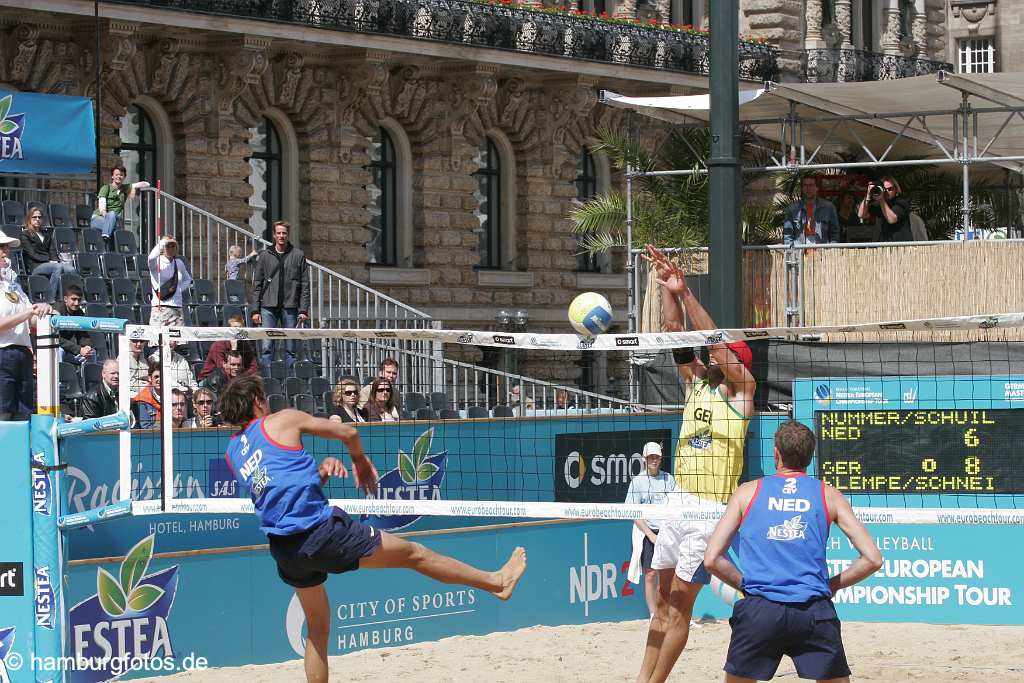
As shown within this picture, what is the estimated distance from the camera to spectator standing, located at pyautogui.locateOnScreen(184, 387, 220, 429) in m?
13.5

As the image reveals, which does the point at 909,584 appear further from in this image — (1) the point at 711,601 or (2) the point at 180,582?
(2) the point at 180,582

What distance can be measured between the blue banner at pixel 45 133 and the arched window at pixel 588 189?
14.2 meters

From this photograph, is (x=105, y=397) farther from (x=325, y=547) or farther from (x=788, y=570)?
(x=788, y=570)

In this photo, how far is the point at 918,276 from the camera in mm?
16719

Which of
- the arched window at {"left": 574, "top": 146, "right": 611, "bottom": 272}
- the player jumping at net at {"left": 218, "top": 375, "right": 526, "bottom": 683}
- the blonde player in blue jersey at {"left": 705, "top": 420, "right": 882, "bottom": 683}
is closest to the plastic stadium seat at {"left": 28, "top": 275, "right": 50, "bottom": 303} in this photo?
the player jumping at net at {"left": 218, "top": 375, "right": 526, "bottom": 683}

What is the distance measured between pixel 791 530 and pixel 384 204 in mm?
22890

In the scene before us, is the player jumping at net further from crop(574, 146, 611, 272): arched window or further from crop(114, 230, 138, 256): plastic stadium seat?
crop(574, 146, 611, 272): arched window

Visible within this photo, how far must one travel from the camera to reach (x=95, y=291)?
17656 millimetres

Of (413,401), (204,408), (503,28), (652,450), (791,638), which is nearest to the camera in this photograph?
(791,638)

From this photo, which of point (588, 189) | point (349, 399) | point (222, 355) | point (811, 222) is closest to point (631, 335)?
point (349, 399)

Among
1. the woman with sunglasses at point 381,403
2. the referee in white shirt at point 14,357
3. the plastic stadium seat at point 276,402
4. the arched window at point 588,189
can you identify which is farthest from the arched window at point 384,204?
the referee in white shirt at point 14,357

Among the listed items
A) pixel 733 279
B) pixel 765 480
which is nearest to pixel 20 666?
pixel 765 480

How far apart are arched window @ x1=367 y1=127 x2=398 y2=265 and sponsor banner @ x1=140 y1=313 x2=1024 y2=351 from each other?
19561 millimetres

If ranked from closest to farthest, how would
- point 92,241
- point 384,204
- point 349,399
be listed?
point 349,399
point 92,241
point 384,204
